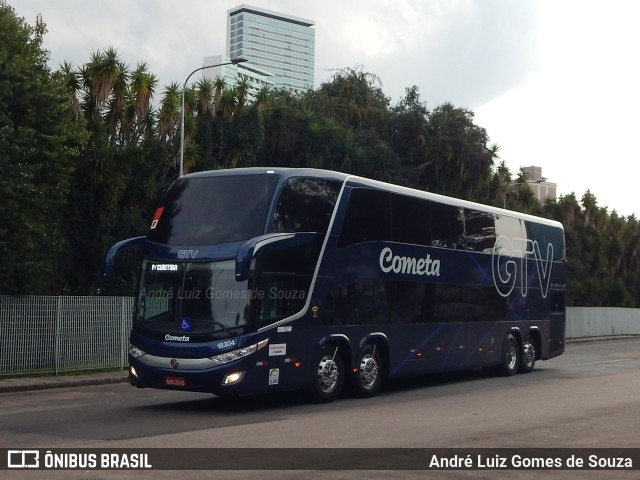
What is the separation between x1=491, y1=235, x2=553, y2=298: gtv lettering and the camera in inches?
883

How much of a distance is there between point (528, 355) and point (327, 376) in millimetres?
9484

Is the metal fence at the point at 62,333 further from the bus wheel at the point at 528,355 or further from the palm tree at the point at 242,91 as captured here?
the palm tree at the point at 242,91

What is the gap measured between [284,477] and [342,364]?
26.7 feet

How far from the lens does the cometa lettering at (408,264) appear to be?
18.0m

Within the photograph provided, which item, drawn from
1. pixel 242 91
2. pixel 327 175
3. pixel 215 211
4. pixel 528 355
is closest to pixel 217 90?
pixel 242 91

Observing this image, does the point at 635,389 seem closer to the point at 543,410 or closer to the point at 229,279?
the point at 543,410

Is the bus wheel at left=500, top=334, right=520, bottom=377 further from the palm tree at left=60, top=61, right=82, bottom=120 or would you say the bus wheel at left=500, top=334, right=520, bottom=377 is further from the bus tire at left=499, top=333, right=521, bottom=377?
the palm tree at left=60, top=61, right=82, bottom=120

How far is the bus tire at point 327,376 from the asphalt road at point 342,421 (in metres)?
0.26

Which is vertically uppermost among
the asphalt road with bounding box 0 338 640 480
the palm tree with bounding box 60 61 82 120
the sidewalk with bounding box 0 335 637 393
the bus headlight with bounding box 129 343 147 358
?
the palm tree with bounding box 60 61 82 120

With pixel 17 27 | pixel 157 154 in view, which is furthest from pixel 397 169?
pixel 17 27

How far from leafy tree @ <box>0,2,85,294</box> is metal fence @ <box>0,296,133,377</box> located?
766 mm

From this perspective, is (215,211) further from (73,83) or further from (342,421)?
(73,83)

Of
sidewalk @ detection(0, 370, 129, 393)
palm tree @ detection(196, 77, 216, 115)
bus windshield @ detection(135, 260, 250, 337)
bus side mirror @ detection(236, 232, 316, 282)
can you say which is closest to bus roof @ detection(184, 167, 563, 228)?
bus side mirror @ detection(236, 232, 316, 282)

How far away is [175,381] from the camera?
48.6 feet
